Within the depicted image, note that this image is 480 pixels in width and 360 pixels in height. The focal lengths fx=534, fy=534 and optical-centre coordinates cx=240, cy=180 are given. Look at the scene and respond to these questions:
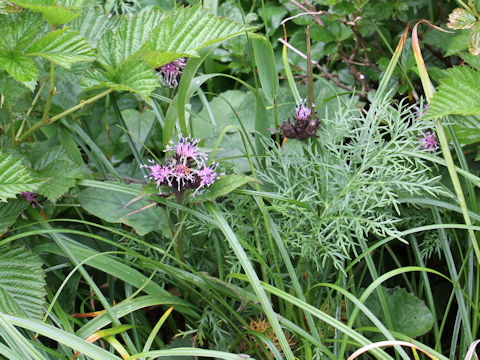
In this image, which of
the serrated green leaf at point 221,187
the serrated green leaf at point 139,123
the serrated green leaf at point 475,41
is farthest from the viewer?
the serrated green leaf at point 139,123

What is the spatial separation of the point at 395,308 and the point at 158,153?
0.82 m

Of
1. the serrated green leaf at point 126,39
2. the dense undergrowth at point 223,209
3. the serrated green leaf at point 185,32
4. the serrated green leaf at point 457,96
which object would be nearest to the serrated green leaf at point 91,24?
the dense undergrowth at point 223,209

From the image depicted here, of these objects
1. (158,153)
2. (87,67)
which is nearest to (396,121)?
(87,67)

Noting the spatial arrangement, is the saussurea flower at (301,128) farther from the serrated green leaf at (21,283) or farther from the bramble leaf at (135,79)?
the serrated green leaf at (21,283)

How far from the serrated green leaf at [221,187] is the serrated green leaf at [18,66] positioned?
0.34m

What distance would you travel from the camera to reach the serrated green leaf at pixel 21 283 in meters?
0.93

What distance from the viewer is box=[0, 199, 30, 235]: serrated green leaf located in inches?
39.7

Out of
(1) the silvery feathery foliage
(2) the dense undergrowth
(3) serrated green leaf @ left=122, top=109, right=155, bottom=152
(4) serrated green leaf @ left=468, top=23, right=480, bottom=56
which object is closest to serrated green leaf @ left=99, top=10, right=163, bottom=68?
(2) the dense undergrowth

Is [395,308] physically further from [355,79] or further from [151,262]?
[355,79]

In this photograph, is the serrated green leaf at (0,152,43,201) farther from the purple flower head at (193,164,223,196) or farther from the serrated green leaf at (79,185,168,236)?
the purple flower head at (193,164,223,196)

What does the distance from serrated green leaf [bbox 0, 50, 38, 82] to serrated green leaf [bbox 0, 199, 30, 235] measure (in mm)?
278

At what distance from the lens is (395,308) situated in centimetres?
108

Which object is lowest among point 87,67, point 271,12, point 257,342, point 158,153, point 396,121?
point 257,342

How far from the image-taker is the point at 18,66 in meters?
0.91
